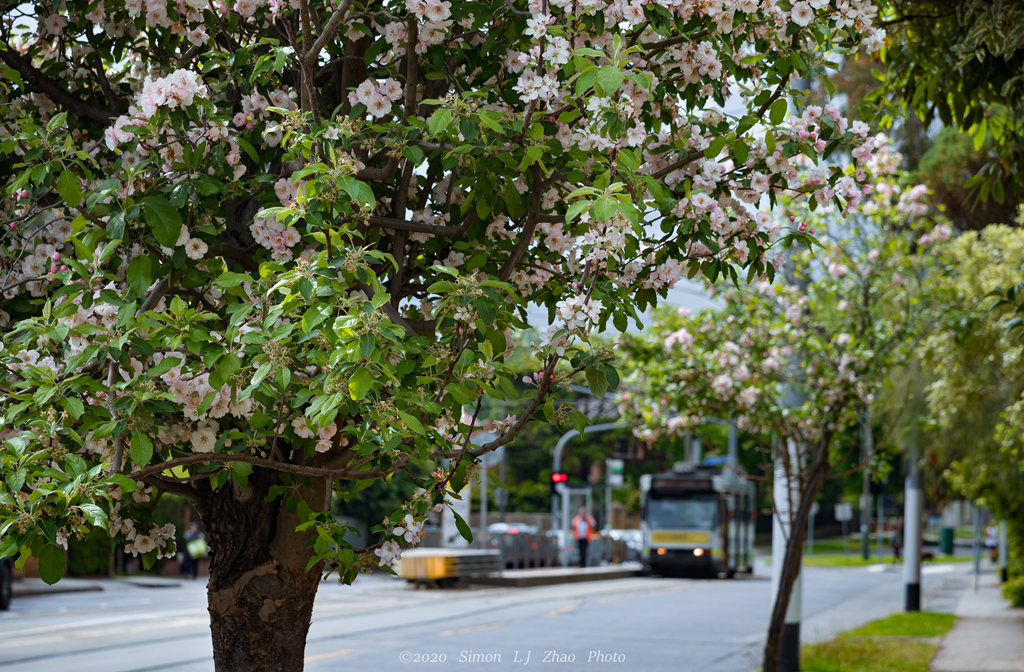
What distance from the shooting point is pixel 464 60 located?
15.4 ft

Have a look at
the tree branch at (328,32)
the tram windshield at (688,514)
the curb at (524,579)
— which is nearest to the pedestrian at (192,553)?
the curb at (524,579)

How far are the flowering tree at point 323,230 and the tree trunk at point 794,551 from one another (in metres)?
7.22

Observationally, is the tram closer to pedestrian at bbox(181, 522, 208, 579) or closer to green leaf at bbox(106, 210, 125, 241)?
pedestrian at bbox(181, 522, 208, 579)

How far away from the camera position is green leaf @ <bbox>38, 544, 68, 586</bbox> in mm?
3119

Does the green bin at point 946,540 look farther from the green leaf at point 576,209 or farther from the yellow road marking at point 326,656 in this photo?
the green leaf at point 576,209

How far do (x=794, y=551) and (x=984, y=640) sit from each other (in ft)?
22.2

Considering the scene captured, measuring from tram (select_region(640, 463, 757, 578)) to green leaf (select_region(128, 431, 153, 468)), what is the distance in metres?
32.0

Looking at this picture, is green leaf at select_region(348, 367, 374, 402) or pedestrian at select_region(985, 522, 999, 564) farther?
pedestrian at select_region(985, 522, 999, 564)

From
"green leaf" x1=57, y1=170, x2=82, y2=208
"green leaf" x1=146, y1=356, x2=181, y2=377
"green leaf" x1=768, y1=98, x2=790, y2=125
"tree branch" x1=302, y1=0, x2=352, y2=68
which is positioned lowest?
"green leaf" x1=146, y1=356, x2=181, y2=377

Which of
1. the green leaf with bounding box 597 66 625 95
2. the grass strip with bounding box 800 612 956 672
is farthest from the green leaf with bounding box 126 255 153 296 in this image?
the grass strip with bounding box 800 612 956 672

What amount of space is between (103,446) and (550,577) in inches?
1075

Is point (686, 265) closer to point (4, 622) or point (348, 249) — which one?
point (348, 249)

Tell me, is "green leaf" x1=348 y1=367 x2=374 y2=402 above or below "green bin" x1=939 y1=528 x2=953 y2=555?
above

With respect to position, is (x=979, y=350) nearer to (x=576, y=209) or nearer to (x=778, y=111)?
(x=778, y=111)
